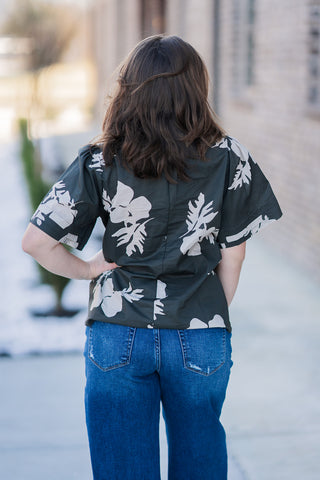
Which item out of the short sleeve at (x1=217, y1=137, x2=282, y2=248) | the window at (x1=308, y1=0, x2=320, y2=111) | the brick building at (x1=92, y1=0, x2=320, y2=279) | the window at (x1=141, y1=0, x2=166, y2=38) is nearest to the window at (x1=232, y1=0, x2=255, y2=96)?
the brick building at (x1=92, y1=0, x2=320, y2=279)

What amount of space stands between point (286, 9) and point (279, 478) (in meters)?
5.20

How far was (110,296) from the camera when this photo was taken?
204 cm

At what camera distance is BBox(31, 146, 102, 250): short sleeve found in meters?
1.97

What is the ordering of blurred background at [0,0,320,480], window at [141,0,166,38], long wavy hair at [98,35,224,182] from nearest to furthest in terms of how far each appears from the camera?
long wavy hair at [98,35,224,182] → blurred background at [0,0,320,480] → window at [141,0,166,38]

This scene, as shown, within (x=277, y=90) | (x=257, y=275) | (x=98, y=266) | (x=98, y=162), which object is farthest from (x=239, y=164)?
(x=277, y=90)

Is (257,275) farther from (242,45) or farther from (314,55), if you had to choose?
(242,45)

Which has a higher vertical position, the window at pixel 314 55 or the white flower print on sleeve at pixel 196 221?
the white flower print on sleeve at pixel 196 221

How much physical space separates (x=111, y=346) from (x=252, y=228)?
1.64ft

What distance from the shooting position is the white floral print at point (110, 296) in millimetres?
2004

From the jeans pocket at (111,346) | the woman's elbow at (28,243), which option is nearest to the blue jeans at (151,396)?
the jeans pocket at (111,346)

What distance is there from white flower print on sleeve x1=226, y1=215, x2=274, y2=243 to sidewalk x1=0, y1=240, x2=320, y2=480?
1507 millimetres

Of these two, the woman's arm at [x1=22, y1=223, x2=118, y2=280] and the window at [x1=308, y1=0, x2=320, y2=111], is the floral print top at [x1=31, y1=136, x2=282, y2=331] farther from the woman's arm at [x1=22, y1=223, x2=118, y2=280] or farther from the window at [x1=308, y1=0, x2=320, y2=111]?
the window at [x1=308, y1=0, x2=320, y2=111]

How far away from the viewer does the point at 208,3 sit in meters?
10.1

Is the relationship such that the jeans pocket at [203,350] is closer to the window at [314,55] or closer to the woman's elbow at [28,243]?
the woman's elbow at [28,243]
